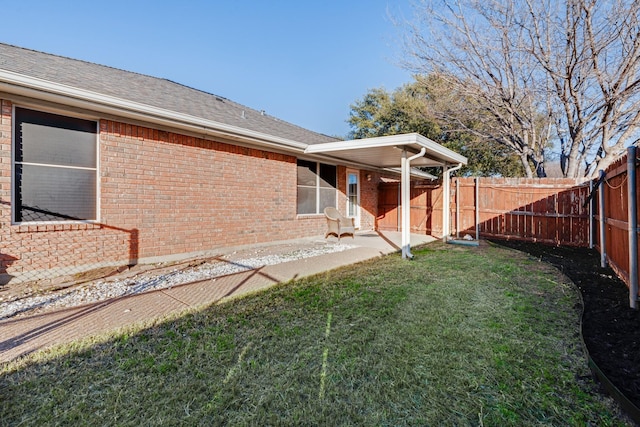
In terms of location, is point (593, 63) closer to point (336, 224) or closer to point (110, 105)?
point (336, 224)

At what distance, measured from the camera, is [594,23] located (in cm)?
870

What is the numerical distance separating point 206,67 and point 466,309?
64.4 ft

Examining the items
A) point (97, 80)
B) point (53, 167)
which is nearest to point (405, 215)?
point (53, 167)

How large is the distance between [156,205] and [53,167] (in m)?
1.61

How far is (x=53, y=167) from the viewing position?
4832 mm

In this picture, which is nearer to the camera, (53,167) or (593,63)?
(53,167)

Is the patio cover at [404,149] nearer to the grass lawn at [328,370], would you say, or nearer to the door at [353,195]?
the door at [353,195]

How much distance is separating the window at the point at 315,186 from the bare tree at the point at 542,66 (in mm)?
5761

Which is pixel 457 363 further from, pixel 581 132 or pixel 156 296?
pixel 581 132

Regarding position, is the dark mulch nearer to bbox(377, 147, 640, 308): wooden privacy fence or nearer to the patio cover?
bbox(377, 147, 640, 308): wooden privacy fence

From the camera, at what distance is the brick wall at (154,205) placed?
179 inches

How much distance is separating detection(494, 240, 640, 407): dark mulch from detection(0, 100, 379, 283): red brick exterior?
6.40 meters

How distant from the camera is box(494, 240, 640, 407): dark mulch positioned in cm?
228

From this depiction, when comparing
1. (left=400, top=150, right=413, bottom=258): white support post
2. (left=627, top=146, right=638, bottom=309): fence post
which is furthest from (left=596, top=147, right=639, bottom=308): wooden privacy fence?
(left=400, top=150, right=413, bottom=258): white support post
